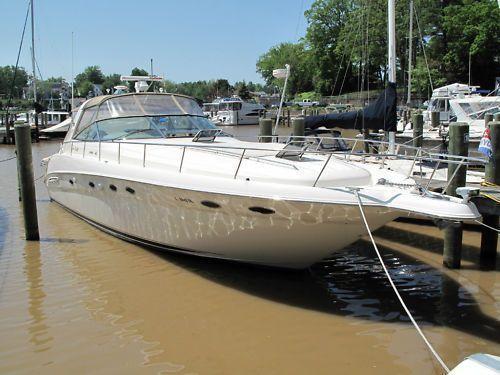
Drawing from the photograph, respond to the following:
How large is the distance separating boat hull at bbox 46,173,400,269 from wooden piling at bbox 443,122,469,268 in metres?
2.06

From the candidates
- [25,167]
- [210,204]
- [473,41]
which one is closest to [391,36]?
[210,204]

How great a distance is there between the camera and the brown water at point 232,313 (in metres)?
4.61

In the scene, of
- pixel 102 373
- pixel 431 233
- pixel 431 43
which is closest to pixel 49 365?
pixel 102 373

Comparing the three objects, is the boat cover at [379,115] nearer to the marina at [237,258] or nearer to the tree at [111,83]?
the marina at [237,258]

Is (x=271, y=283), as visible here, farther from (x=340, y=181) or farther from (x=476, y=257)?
(x=476, y=257)

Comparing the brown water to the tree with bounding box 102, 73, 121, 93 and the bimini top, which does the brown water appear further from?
the tree with bounding box 102, 73, 121, 93

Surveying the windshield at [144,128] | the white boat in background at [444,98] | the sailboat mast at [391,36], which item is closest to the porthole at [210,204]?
the windshield at [144,128]

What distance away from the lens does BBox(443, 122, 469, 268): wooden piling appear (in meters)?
6.77

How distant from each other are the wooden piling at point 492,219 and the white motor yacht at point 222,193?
1.86m

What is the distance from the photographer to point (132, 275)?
674 cm

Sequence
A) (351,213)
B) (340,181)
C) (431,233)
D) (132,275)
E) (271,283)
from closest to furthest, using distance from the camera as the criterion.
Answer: (351,213), (340,181), (271,283), (132,275), (431,233)

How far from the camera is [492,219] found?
271 inches

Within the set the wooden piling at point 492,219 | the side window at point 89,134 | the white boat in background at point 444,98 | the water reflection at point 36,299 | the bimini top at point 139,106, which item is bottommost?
the water reflection at point 36,299

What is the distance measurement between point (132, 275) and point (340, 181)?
319cm
